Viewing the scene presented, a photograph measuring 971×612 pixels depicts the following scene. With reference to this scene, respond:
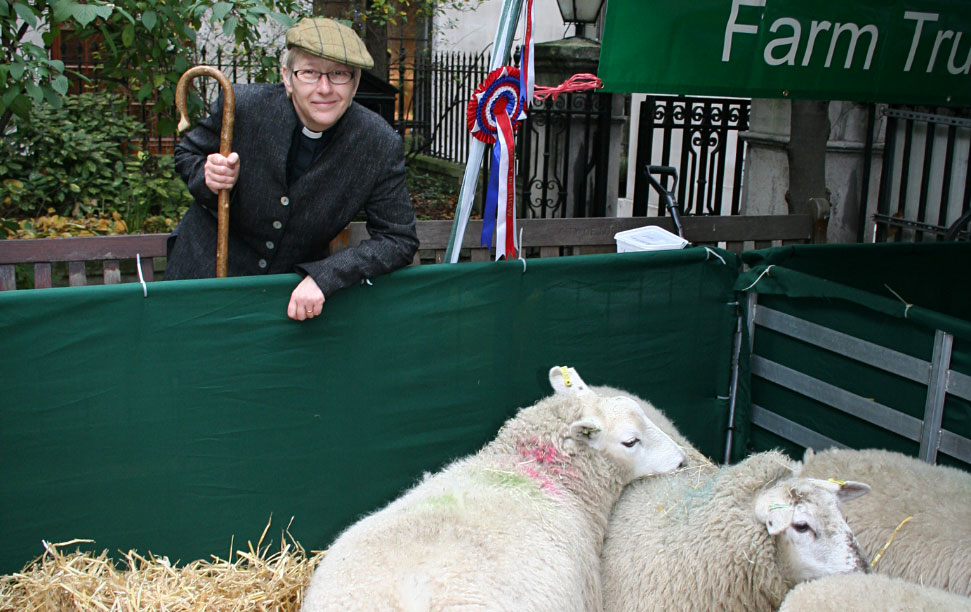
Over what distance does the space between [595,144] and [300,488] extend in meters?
5.78

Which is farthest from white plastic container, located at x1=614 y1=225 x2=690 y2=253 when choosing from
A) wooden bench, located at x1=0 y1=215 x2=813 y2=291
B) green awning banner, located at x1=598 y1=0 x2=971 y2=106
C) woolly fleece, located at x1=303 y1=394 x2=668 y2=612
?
woolly fleece, located at x1=303 y1=394 x2=668 y2=612

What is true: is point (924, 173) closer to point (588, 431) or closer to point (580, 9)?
point (580, 9)

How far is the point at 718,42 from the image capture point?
4.47 m

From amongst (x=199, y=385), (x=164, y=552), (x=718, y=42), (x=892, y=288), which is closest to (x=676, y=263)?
(x=718, y=42)

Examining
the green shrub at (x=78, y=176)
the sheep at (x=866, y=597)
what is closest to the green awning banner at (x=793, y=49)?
the sheep at (x=866, y=597)

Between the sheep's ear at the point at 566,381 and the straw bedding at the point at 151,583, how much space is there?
1.18 meters

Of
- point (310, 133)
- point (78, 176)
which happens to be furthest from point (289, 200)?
point (78, 176)

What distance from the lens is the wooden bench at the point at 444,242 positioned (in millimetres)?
4258

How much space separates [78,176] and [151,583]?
5.90 metres

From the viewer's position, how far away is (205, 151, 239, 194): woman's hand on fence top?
329 cm

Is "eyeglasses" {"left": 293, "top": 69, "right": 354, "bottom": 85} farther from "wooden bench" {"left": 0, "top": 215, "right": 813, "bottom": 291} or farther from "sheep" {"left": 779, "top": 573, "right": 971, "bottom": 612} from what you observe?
"sheep" {"left": 779, "top": 573, "right": 971, "bottom": 612}

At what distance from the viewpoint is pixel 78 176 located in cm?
823

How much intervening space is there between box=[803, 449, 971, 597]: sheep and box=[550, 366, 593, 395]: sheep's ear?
917 millimetres

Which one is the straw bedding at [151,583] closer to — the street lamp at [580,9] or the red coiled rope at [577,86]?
the red coiled rope at [577,86]
